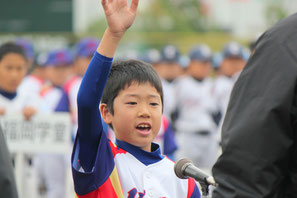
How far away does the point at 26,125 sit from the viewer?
22.5 feet

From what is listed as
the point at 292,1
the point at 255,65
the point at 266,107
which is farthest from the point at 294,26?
the point at 292,1

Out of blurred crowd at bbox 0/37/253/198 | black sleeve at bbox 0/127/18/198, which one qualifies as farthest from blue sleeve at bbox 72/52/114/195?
blurred crowd at bbox 0/37/253/198

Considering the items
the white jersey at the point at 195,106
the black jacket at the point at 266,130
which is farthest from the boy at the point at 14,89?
the black jacket at the point at 266,130

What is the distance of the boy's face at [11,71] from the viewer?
6996 millimetres

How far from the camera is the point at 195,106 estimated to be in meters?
10.7

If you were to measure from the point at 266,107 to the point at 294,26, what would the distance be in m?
0.30

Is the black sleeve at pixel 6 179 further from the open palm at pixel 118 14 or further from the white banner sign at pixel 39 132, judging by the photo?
the white banner sign at pixel 39 132

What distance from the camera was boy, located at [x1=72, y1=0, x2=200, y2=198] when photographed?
2.49 m

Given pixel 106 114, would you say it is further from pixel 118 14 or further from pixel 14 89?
pixel 14 89

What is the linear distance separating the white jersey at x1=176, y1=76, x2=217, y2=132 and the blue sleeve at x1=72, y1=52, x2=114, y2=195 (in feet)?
25.6

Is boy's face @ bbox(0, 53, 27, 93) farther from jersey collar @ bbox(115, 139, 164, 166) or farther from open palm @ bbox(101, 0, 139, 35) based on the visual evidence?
open palm @ bbox(101, 0, 139, 35)

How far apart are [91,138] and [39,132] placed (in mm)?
4358

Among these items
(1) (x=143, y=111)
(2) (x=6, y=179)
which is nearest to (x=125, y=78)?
(1) (x=143, y=111)

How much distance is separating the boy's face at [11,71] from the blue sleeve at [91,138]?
4.51 meters
